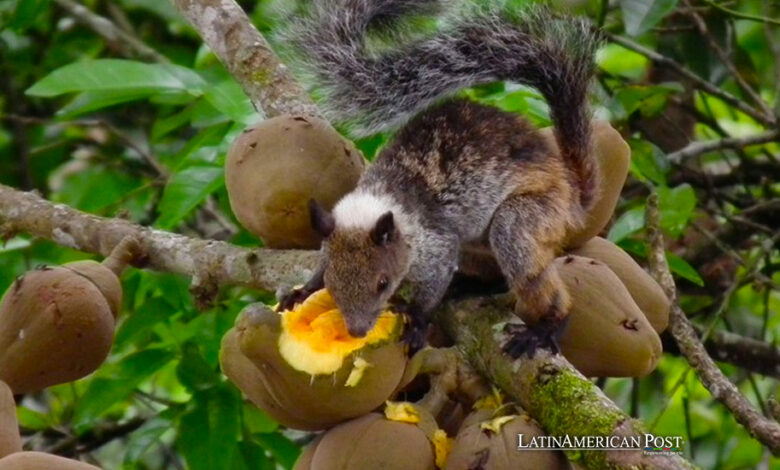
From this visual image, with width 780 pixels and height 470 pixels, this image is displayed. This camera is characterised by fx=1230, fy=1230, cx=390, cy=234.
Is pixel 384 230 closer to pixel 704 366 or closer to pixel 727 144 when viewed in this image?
pixel 704 366

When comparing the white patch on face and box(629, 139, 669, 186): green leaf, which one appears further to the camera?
box(629, 139, 669, 186): green leaf

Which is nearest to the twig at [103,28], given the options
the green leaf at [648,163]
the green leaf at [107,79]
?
the green leaf at [107,79]

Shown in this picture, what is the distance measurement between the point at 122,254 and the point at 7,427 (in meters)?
0.40

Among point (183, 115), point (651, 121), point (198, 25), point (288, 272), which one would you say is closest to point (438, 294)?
point (288, 272)

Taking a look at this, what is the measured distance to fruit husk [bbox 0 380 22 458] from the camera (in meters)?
1.48

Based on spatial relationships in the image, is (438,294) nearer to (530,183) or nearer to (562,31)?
(530,183)

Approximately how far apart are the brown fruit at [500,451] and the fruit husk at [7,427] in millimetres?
530

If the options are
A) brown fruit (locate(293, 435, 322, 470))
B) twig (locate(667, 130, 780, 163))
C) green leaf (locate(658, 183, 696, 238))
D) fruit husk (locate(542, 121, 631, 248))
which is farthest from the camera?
twig (locate(667, 130, 780, 163))

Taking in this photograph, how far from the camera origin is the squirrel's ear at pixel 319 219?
6.03 ft

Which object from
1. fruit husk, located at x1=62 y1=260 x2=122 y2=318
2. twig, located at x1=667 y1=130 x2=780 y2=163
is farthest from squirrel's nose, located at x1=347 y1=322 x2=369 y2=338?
twig, located at x1=667 y1=130 x2=780 y2=163

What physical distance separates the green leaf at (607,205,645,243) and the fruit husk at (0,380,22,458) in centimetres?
119

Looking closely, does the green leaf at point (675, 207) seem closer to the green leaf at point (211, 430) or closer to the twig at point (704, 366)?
the twig at point (704, 366)

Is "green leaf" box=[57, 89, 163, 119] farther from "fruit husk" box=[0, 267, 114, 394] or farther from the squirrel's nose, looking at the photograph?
the squirrel's nose

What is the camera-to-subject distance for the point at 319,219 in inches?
73.4
